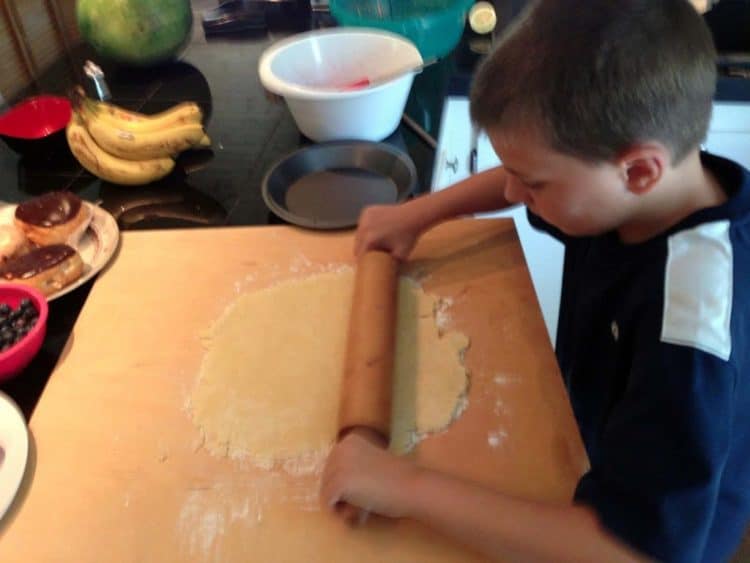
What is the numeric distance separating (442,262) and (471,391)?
0.80 feet

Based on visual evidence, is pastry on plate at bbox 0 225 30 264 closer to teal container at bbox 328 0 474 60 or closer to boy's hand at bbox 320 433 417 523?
boy's hand at bbox 320 433 417 523

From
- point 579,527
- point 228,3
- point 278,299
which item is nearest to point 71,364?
point 278,299

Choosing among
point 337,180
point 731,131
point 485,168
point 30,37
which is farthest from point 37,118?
point 731,131

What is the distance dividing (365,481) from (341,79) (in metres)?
0.89

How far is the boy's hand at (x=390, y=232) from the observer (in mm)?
969

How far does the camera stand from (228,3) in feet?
5.69

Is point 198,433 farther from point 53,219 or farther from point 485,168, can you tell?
point 485,168

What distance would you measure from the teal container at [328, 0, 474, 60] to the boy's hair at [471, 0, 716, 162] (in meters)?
0.76

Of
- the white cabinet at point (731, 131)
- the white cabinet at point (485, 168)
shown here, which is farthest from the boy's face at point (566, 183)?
the white cabinet at point (731, 131)

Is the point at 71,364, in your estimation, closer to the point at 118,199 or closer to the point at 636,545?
the point at 118,199

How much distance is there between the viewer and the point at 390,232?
3.18 ft

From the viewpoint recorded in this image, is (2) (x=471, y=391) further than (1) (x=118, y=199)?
No

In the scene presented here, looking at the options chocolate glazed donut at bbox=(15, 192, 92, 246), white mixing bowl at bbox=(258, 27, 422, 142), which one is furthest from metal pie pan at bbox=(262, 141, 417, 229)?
chocolate glazed donut at bbox=(15, 192, 92, 246)

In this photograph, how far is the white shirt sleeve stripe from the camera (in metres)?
0.58
